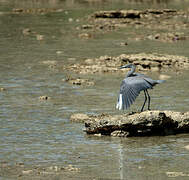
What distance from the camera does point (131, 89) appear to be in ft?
29.1

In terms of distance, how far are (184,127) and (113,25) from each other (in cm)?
1463

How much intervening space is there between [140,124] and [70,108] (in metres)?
2.31

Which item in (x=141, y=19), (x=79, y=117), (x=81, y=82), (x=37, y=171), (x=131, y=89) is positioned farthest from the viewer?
(x=141, y=19)

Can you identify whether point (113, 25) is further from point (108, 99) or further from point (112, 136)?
point (112, 136)

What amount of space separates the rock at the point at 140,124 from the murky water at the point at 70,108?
0.46 ft

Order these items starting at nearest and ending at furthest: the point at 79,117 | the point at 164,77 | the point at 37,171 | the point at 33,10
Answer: the point at 37,171, the point at 79,117, the point at 164,77, the point at 33,10

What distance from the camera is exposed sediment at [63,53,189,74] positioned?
1441cm

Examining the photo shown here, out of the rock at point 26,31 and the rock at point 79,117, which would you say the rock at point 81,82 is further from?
the rock at point 26,31

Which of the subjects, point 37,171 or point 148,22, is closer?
point 37,171

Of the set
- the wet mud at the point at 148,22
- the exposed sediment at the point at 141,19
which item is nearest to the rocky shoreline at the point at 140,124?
the wet mud at the point at 148,22

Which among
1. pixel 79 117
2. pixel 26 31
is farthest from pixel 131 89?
pixel 26 31

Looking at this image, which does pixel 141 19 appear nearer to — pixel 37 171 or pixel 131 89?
pixel 131 89

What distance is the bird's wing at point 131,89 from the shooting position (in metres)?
8.80

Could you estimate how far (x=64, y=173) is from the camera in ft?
23.5
